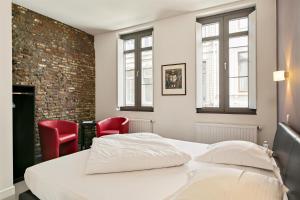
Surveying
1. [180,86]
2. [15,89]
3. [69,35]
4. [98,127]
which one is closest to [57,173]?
[15,89]

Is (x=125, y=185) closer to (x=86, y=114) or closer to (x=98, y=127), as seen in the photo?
(x=98, y=127)

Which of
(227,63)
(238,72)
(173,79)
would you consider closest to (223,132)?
(238,72)

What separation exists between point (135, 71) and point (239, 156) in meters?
3.32

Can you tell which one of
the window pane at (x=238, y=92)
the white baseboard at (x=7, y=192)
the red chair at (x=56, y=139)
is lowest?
the white baseboard at (x=7, y=192)

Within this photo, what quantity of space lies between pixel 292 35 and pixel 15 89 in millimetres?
3714

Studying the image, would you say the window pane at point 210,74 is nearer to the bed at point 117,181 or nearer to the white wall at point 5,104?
the bed at point 117,181

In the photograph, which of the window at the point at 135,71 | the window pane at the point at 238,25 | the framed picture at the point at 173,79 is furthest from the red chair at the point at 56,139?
the window pane at the point at 238,25

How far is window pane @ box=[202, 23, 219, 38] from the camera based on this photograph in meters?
3.76

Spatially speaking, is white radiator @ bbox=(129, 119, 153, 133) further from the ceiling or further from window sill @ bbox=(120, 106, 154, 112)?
the ceiling

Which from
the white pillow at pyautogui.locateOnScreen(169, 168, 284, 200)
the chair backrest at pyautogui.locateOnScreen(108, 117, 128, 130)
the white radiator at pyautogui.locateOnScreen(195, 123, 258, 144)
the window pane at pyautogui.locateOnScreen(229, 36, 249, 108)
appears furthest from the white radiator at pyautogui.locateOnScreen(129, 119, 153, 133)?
the white pillow at pyautogui.locateOnScreen(169, 168, 284, 200)

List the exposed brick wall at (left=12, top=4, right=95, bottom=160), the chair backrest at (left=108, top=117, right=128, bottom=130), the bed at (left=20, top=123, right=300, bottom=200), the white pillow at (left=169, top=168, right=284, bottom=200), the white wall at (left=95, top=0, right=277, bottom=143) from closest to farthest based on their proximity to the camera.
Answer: the white pillow at (left=169, top=168, right=284, bottom=200) → the bed at (left=20, top=123, right=300, bottom=200) → the white wall at (left=95, top=0, right=277, bottom=143) → the exposed brick wall at (left=12, top=4, right=95, bottom=160) → the chair backrest at (left=108, top=117, right=128, bottom=130)

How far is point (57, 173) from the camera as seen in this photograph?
5.41ft

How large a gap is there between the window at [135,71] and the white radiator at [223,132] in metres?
1.24

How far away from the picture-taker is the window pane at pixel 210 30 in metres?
3.76
